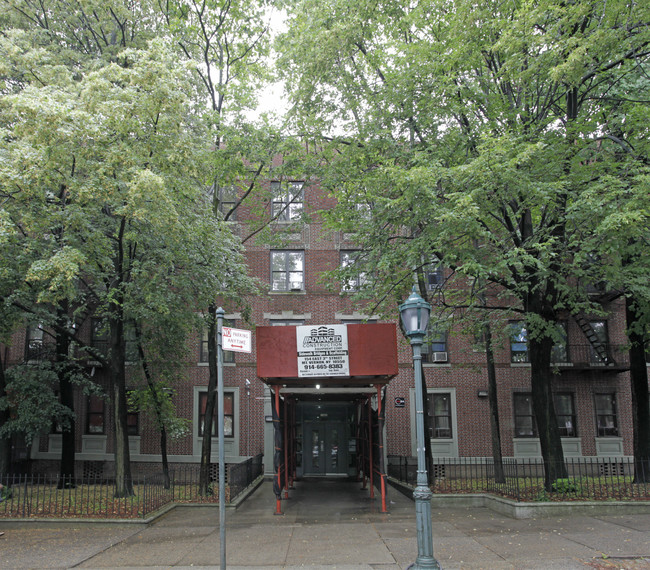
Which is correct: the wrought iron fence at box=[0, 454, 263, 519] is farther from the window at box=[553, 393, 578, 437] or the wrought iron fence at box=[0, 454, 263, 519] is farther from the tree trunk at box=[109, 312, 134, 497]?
the window at box=[553, 393, 578, 437]

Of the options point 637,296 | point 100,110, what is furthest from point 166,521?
point 637,296

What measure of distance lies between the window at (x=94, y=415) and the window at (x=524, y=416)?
1822 centimetres

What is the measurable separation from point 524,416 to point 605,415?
3.51 meters

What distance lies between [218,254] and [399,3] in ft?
28.4

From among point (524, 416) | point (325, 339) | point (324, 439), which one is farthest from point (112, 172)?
point (524, 416)

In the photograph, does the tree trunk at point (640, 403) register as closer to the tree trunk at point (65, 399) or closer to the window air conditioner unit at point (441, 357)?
the window air conditioner unit at point (441, 357)

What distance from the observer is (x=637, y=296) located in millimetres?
13172

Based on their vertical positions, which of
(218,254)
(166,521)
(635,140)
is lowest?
(166,521)

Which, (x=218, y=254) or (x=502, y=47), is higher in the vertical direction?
(x=502, y=47)

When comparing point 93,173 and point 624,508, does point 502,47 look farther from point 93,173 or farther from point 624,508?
point 624,508

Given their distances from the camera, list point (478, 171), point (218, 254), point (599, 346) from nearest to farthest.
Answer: point (478, 171), point (218, 254), point (599, 346)

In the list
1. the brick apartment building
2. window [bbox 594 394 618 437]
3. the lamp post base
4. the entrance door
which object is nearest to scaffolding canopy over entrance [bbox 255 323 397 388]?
the lamp post base

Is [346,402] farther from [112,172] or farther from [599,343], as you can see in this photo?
[112,172]

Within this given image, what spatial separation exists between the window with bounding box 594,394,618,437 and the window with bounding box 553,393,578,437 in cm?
99
